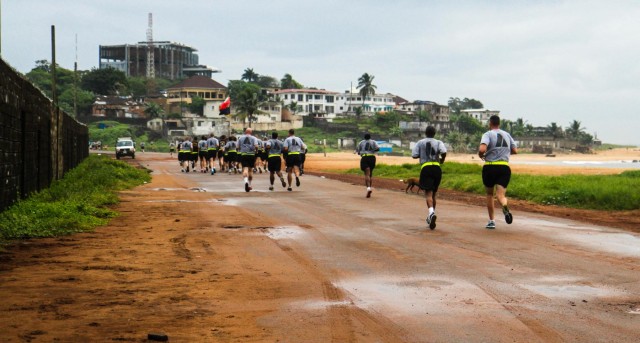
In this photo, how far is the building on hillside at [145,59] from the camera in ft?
606

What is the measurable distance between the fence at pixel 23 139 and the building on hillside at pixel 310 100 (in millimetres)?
131406

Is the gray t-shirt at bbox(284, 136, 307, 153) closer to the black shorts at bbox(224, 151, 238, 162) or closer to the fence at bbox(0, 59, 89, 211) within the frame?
the fence at bbox(0, 59, 89, 211)

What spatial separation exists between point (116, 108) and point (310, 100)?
43210mm

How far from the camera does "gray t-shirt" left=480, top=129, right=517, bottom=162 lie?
46.2 feet

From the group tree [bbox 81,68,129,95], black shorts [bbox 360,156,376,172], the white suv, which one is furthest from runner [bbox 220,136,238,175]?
tree [bbox 81,68,129,95]

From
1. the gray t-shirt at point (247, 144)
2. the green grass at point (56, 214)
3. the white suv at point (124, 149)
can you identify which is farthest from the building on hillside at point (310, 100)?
the green grass at point (56, 214)

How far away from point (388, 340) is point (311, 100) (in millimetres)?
156198

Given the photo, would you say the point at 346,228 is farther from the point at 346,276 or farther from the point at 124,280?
the point at 124,280

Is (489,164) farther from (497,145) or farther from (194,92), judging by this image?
(194,92)

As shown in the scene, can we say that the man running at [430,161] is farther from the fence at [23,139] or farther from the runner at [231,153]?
the runner at [231,153]

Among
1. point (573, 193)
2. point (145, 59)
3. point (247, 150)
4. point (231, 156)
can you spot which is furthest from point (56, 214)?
point (145, 59)

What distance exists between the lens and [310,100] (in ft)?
529

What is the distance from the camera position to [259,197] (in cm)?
2158

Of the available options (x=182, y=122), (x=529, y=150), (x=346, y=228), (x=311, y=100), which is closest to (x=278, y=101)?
(x=311, y=100)
